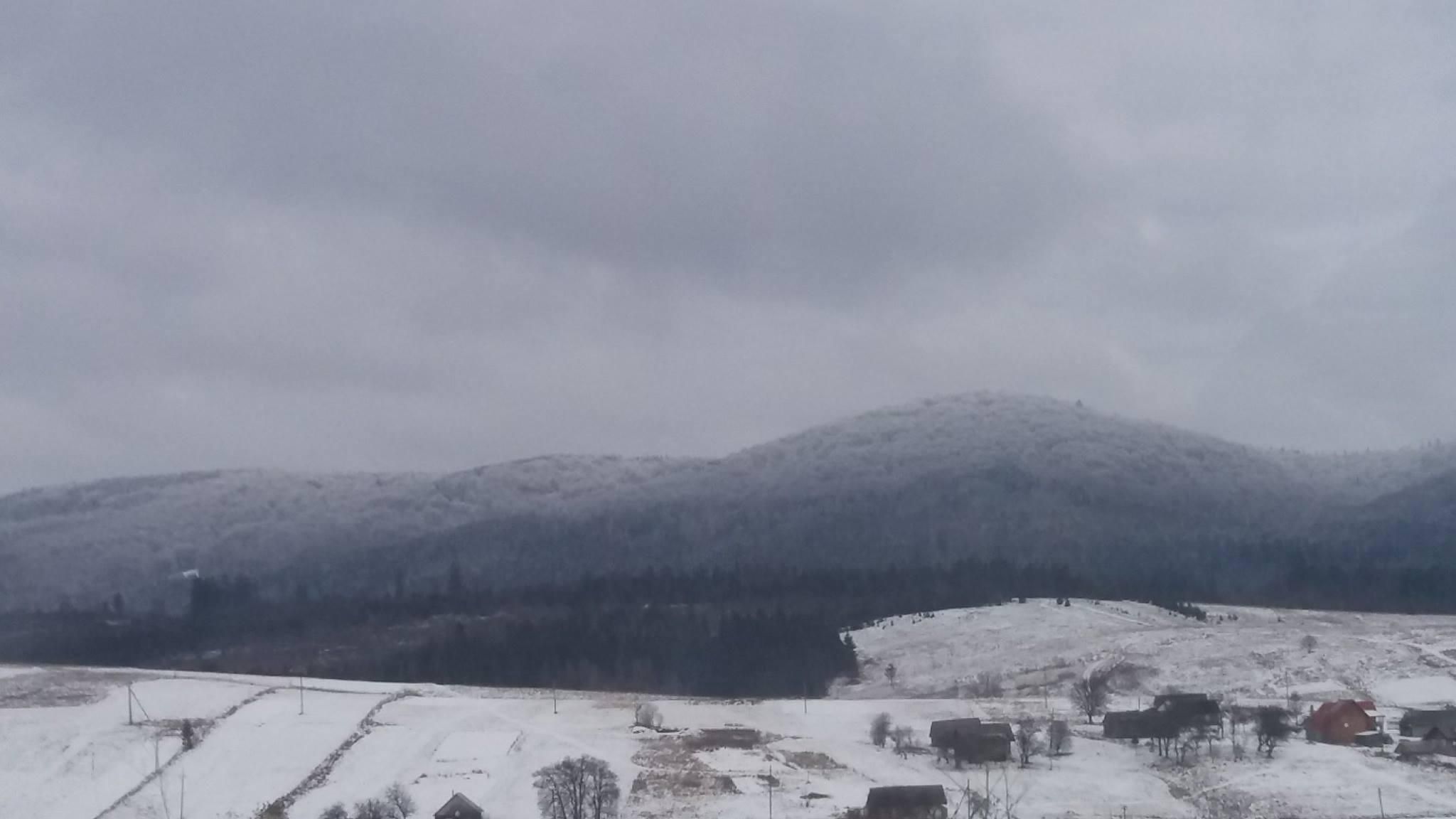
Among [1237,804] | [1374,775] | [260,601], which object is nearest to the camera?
[1237,804]

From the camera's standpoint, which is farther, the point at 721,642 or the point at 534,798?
the point at 721,642

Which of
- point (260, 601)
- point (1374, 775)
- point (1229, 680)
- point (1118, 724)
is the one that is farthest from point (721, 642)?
point (260, 601)

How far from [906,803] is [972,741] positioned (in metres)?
12.9

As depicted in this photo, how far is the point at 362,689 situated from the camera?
9112cm

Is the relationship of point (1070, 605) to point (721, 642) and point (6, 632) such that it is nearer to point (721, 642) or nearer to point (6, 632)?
point (721, 642)

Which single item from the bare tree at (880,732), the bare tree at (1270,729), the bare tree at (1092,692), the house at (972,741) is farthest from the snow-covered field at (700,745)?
the bare tree at (1092,692)

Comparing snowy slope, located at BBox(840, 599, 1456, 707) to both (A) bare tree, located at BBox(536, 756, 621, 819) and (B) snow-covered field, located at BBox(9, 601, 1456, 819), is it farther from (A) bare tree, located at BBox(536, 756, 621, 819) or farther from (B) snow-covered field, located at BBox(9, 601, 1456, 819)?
(A) bare tree, located at BBox(536, 756, 621, 819)

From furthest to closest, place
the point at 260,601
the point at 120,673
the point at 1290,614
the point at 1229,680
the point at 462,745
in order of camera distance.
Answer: the point at 260,601
the point at 1290,614
the point at 120,673
the point at 1229,680
the point at 462,745

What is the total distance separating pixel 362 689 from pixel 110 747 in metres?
21.4

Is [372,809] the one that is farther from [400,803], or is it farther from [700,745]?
[700,745]

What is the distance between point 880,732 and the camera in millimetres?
72188

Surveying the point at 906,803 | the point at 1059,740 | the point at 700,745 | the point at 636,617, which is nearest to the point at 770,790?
the point at 906,803

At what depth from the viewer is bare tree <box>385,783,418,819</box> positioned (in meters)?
56.4

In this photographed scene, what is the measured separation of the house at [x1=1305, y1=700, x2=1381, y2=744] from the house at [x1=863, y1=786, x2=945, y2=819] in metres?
24.9
